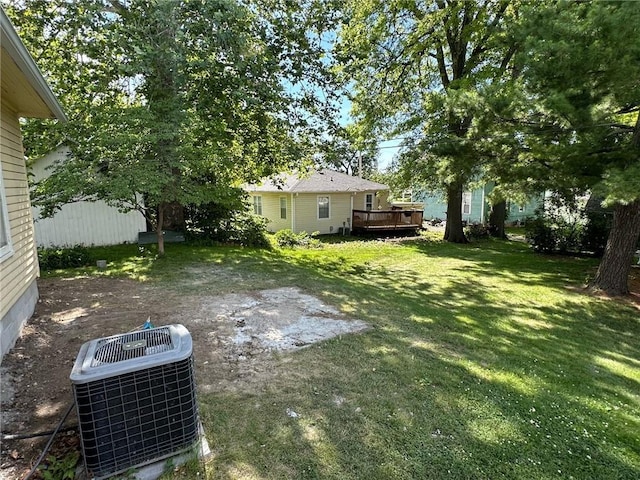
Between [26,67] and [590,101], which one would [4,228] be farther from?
[590,101]

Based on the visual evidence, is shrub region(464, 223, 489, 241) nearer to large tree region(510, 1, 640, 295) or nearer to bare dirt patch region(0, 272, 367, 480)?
large tree region(510, 1, 640, 295)

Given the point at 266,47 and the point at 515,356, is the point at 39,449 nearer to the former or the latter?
the point at 515,356

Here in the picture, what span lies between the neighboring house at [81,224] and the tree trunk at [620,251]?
1287 cm

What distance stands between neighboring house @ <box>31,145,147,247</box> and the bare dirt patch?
471 centimetres

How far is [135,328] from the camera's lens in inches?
181

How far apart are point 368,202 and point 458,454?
1965 centimetres

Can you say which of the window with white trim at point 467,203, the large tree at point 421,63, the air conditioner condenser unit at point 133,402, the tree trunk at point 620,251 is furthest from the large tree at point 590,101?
the window with white trim at point 467,203

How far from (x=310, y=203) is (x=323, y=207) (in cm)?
83

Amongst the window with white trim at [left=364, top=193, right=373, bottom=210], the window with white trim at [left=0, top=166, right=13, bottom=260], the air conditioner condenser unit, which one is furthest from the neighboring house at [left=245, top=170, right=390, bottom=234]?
the air conditioner condenser unit

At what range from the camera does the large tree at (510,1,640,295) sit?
17.2 ft

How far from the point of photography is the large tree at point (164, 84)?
7672 millimetres

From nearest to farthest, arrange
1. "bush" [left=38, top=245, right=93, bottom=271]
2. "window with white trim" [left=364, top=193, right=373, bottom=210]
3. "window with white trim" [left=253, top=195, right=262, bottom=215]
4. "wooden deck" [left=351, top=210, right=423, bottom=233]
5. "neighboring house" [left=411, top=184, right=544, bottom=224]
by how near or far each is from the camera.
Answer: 1. "bush" [left=38, top=245, right=93, bottom=271]
2. "wooden deck" [left=351, top=210, right=423, bottom=233]
3. "window with white trim" [left=253, top=195, right=262, bottom=215]
4. "window with white trim" [left=364, top=193, right=373, bottom=210]
5. "neighboring house" [left=411, top=184, right=544, bottom=224]

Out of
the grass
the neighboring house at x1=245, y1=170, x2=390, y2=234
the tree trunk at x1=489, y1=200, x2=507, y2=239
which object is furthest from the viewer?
the neighboring house at x1=245, y1=170, x2=390, y2=234

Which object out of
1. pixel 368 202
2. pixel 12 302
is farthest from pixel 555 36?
pixel 368 202
